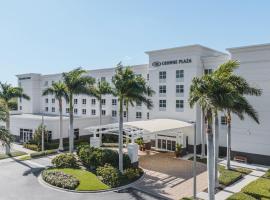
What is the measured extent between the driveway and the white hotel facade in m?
6.52

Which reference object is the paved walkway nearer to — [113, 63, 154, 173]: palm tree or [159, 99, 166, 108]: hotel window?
[113, 63, 154, 173]: palm tree

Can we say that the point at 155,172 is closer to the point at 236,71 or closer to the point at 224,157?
the point at 224,157

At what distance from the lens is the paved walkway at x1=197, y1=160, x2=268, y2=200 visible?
25.0 m

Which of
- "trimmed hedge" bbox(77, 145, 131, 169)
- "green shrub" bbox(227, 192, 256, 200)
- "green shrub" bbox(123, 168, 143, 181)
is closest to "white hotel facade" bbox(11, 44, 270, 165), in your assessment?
"green shrub" bbox(227, 192, 256, 200)

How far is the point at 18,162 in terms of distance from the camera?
124ft

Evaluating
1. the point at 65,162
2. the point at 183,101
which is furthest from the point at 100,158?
the point at 183,101

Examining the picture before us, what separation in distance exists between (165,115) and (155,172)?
15.5 metres

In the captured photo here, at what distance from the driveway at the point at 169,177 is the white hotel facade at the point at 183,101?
21.4ft

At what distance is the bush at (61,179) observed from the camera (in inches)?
1053

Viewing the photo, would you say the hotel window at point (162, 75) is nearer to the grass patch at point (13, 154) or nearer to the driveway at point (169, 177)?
the driveway at point (169, 177)

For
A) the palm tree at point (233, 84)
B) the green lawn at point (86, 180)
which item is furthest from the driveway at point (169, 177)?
the palm tree at point (233, 84)

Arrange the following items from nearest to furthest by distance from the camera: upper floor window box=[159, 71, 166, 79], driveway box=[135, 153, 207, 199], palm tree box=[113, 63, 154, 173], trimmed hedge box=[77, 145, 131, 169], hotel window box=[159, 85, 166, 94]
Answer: driveway box=[135, 153, 207, 199] → palm tree box=[113, 63, 154, 173] → trimmed hedge box=[77, 145, 131, 169] → upper floor window box=[159, 71, 166, 79] → hotel window box=[159, 85, 166, 94]

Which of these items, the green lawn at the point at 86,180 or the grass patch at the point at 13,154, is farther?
the grass patch at the point at 13,154

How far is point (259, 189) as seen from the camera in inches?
1008
